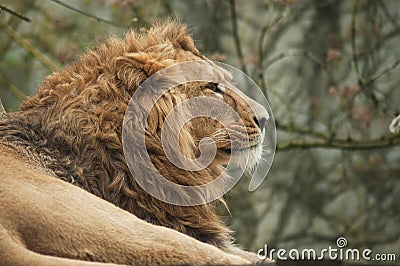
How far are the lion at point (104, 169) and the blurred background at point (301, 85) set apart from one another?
2215 millimetres

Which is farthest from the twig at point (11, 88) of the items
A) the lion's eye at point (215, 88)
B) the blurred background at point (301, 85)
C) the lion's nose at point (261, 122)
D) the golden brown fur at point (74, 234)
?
the golden brown fur at point (74, 234)

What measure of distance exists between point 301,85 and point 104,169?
5596 millimetres

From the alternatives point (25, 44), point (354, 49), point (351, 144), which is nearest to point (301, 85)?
point (351, 144)

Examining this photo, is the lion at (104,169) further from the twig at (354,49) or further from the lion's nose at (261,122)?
the twig at (354,49)

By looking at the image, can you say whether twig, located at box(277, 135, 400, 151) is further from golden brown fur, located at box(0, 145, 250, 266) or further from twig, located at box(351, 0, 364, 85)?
golden brown fur, located at box(0, 145, 250, 266)

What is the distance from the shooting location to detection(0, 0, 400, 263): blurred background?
6703 millimetres

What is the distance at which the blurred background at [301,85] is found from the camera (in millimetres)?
6703

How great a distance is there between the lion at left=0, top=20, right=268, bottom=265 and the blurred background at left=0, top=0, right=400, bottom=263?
2.22 meters

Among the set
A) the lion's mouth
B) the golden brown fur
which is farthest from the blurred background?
the golden brown fur

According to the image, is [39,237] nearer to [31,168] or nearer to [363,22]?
[31,168]

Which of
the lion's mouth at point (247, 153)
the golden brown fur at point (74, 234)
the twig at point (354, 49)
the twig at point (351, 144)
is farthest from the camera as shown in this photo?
the twig at point (351, 144)

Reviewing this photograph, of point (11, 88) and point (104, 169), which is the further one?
point (11, 88)

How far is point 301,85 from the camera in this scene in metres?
8.80

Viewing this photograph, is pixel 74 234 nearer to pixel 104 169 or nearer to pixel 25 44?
pixel 104 169
